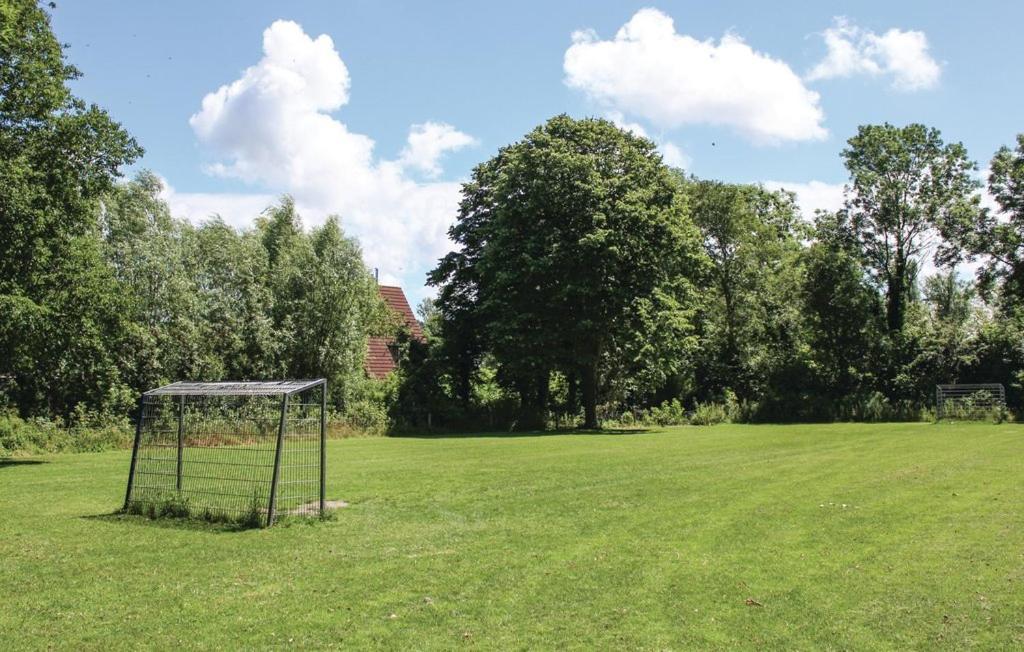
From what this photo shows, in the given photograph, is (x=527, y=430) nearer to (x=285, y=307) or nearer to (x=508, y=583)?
(x=285, y=307)

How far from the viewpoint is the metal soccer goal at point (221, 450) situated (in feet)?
40.5

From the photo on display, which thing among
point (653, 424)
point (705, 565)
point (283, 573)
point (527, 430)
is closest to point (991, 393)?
point (653, 424)

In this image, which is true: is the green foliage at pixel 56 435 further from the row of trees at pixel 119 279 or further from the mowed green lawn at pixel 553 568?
the mowed green lawn at pixel 553 568

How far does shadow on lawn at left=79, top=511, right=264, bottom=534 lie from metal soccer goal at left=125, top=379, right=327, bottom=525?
0.16m

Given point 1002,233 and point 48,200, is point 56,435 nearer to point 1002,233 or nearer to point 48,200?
point 48,200

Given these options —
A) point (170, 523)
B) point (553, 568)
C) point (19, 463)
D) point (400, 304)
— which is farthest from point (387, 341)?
point (553, 568)

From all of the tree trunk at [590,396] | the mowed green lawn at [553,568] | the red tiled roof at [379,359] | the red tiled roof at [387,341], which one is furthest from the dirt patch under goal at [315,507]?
the red tiled roof at [379,359]

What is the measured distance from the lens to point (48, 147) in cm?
2369

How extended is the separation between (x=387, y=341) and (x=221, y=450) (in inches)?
1828

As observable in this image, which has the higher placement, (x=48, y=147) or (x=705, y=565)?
(x=48, y=147)

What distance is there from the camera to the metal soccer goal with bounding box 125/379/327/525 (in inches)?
487

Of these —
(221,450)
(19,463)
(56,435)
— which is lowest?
(19,463)

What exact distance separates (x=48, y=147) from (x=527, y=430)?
25.3 meters

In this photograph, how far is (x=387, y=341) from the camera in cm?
6006
